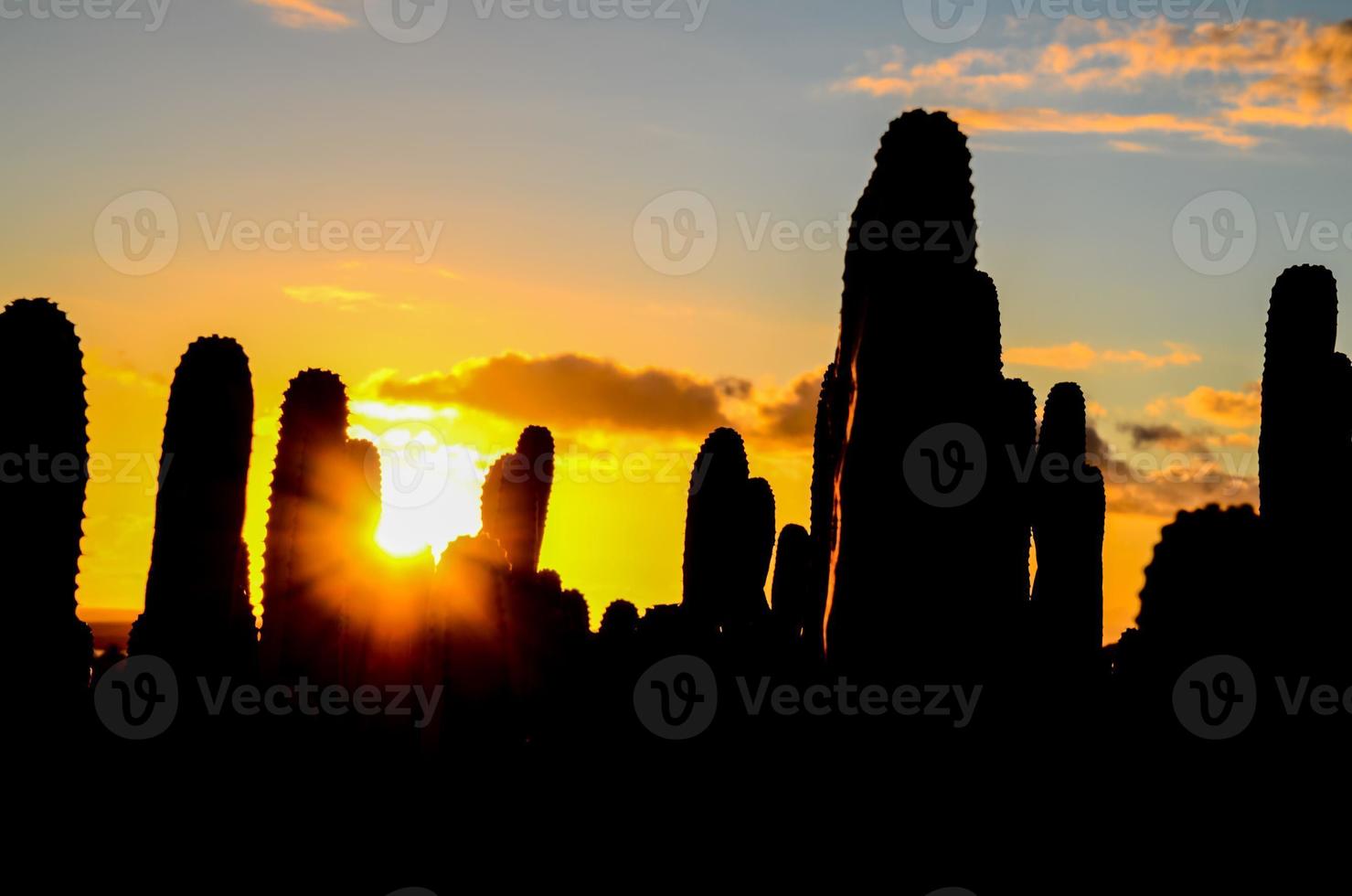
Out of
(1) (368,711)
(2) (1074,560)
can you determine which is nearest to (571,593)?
(2) (1074,560)

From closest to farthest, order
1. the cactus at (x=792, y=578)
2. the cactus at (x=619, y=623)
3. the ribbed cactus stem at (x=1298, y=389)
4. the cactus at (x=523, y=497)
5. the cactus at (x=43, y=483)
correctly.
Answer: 1. the cactus at (x=43, y=483)
2. the ribbed cactus stem at (x=1298, y=389)
3. the cactus at (x=619, y=623)
4. the cactus at (x=792, y=578)
5. the cactus at (x=523, y=497)

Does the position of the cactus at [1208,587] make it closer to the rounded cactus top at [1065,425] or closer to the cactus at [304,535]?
the cactus at [304,535]

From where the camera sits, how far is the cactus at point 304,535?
23.1 meters

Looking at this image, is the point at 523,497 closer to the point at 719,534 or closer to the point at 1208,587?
the point at 719,534

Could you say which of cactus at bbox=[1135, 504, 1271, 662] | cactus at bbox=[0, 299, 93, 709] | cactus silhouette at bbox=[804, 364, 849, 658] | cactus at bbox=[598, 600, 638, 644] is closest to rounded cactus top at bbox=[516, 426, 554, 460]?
cactus at bbox=[598, 600, 638, 644]

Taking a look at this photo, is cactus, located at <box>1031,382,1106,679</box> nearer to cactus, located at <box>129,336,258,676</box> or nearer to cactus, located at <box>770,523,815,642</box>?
cactus, located at <box>770,523,815,642</box>

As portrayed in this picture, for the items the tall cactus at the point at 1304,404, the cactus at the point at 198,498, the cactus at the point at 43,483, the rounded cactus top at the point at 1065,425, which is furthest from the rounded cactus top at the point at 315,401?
the rounded cactus top at the point at 1065,425

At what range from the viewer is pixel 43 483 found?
18531 mm

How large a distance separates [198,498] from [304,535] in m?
3.39

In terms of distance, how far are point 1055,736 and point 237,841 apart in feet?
30.9

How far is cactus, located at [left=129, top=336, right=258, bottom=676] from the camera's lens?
20281mm

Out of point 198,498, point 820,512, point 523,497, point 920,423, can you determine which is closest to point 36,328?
point 198,498

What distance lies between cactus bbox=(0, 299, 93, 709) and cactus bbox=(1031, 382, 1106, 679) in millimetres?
16799

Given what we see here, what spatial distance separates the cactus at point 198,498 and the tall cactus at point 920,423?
6.94 metres
